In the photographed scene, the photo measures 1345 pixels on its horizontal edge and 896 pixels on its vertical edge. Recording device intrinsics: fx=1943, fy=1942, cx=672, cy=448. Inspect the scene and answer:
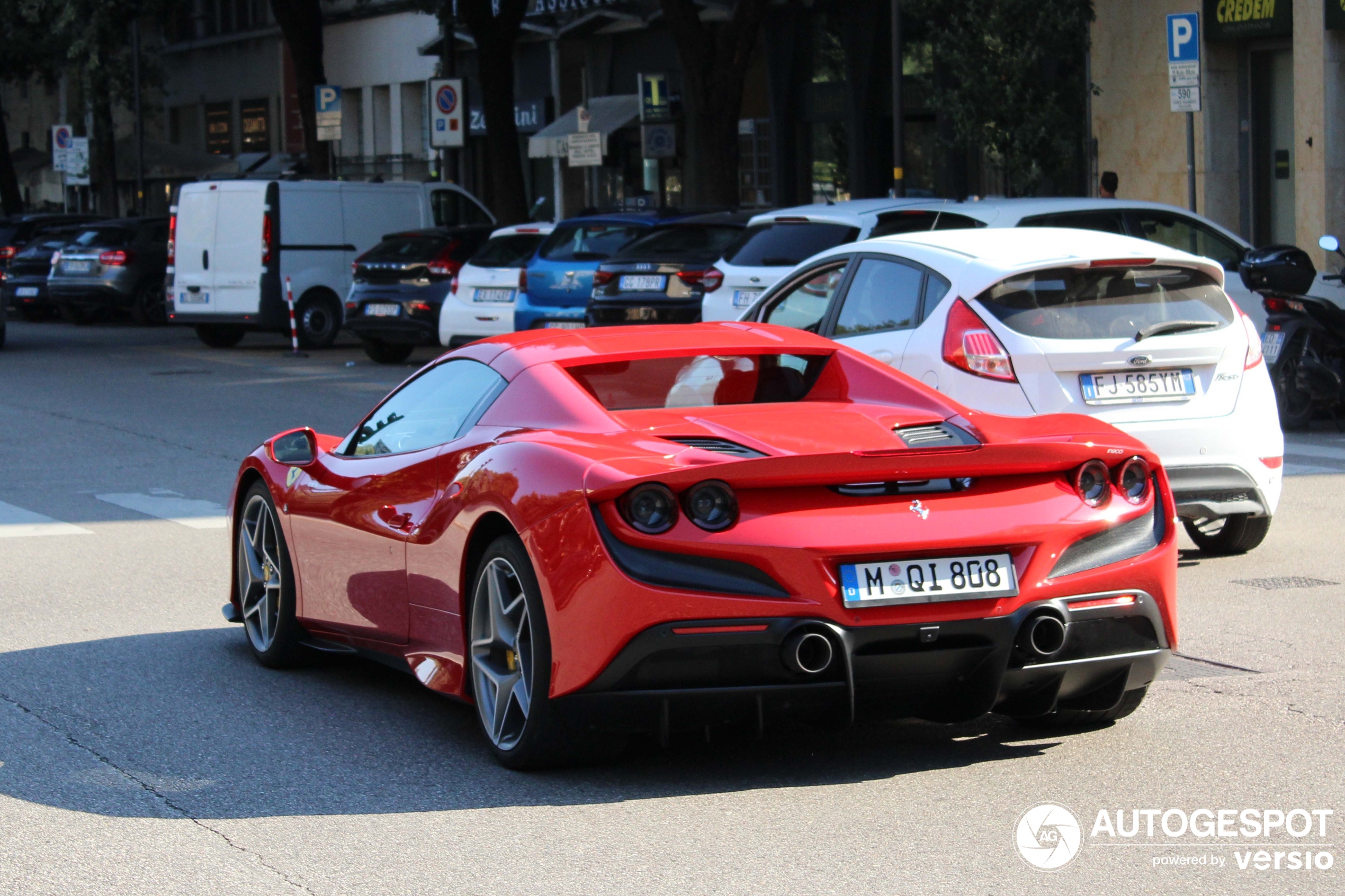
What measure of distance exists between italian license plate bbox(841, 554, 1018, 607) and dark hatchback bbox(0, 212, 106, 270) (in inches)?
1293

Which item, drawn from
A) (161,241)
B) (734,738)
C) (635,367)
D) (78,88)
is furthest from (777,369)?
(78,88)

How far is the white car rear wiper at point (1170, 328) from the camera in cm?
853

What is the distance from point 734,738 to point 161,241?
26629mm

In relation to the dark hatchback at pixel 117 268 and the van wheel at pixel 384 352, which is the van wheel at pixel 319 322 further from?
the dark hatchback at pixel 117 268

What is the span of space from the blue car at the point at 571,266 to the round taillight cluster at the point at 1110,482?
14391mm

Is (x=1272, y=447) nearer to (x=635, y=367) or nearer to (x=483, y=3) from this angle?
(x=635, y=367)

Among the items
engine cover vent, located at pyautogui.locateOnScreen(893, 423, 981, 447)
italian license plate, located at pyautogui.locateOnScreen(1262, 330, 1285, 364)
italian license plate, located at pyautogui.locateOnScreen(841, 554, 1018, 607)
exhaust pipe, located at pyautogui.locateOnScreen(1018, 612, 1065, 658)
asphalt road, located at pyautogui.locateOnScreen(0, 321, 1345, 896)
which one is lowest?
asphalt road, located at pyautogui.locateOnScreen(0, 321, 1345, 896)

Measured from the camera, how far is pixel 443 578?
5.77 m

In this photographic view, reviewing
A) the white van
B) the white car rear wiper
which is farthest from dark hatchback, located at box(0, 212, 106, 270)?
the white car rear wiper

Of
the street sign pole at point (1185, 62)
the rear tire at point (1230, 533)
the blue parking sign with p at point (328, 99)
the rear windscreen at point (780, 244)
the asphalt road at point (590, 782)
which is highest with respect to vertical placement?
the blue parking sign with p at point (328, 99)

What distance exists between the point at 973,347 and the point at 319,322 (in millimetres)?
17966

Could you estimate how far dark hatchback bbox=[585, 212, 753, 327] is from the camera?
17.7 m

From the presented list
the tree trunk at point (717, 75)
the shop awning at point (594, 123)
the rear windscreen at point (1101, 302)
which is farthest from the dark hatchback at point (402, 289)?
the shop awning at point (594, 123)

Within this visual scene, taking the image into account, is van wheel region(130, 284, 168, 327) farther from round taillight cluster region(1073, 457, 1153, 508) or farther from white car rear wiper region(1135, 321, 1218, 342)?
round taillight cluster region(1073, 457, 1153, 508)
